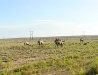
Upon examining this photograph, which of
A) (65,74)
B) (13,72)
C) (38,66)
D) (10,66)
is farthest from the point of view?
(10,66)

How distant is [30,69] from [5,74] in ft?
6.01

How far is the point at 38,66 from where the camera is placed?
717 inches

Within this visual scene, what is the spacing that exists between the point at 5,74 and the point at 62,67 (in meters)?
3.83

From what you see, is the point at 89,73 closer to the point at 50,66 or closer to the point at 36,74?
the point at 36,74

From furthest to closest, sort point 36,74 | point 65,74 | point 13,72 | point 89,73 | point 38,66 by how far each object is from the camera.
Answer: point 38,66
point 13,72
point 36,74
point 65,74
point 89,73

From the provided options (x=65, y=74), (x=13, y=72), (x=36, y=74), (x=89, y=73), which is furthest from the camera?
(x=13, y=72)

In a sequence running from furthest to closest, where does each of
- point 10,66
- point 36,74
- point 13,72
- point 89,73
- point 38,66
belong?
1. point 10,66
2. point 38,66
3. point 13,72
4. point 36,74
5. point 89,73

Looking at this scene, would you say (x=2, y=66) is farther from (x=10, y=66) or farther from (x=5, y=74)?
(x=5, y=74)

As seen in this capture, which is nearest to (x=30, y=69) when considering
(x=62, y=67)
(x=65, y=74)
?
(x=62, y=67)

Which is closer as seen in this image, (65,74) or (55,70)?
(65,74)

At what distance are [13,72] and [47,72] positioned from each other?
8.11 ft

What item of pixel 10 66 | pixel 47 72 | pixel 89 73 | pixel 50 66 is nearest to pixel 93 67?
pixel 89 73

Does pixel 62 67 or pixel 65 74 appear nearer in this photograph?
pixel 65 74

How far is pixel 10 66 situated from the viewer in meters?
19.7
